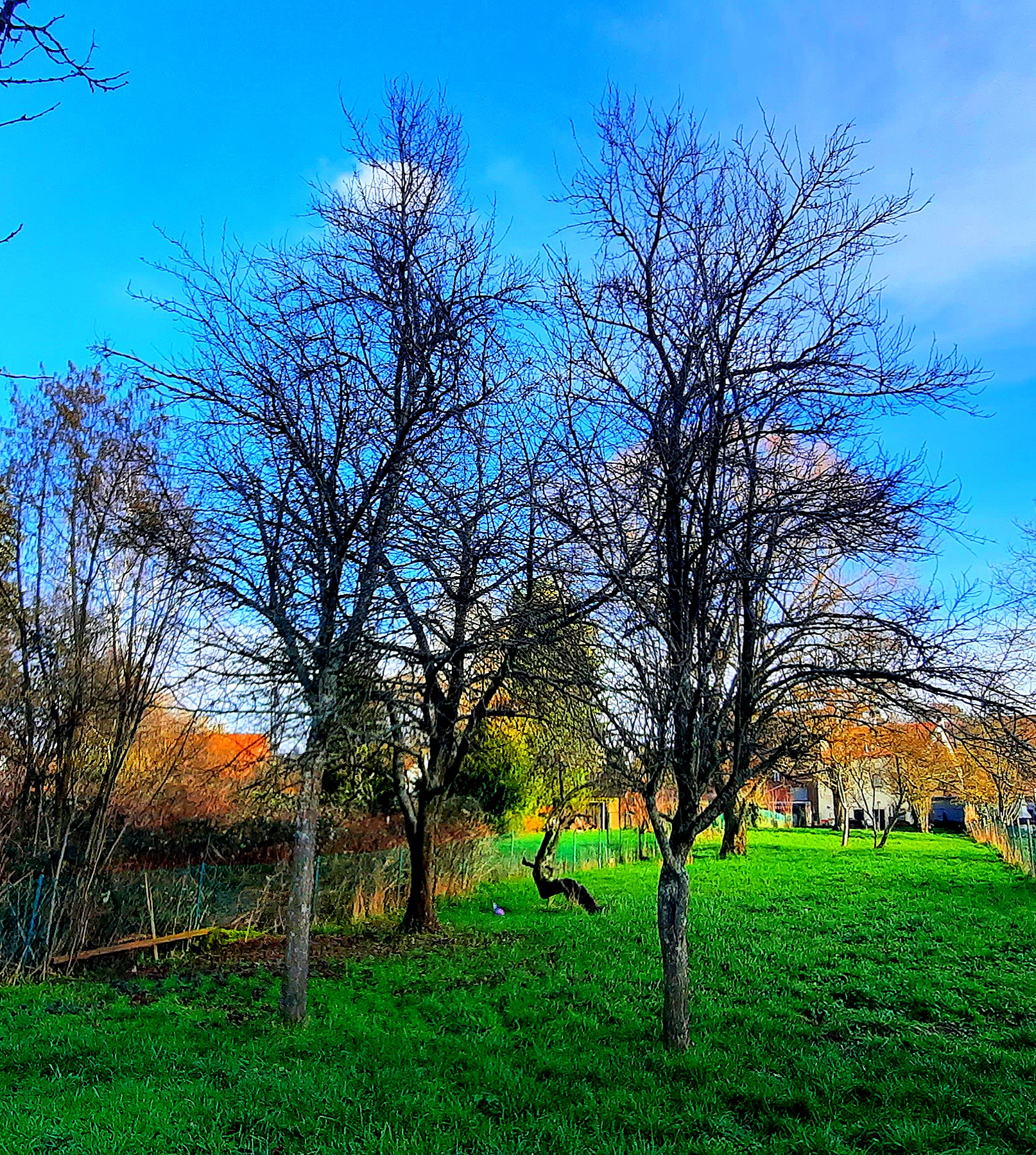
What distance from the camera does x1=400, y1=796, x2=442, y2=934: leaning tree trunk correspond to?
12695 mm

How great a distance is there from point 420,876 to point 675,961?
713 centimetres

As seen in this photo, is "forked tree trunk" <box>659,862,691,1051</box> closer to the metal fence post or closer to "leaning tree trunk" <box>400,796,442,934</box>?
"leaning tree trunk" <box>400,796,442,934</box>

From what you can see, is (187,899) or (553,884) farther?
(553,884)

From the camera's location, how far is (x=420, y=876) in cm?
1282

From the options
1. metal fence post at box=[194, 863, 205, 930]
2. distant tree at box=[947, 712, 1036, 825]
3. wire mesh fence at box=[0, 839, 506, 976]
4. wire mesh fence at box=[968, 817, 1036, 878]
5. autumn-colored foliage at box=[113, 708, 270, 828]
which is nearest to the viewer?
distant tree at box=[947, 712, 1036, 825]

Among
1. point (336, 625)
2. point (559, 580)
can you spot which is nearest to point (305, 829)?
point (336, 625)

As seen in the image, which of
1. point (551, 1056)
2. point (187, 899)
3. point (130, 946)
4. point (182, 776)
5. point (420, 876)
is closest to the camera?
point (551, 1056)

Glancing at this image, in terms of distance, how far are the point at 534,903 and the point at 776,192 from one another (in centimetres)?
1362

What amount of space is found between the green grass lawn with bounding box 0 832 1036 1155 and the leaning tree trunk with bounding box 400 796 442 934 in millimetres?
1110

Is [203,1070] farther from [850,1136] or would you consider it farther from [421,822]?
[421,822]

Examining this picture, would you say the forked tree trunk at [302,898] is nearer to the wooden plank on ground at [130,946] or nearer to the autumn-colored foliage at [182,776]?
the autumn-colored foliage at [182,776]

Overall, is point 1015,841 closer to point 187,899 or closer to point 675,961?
point 675,961

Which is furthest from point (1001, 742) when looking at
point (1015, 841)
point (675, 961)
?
point (1015, 841)

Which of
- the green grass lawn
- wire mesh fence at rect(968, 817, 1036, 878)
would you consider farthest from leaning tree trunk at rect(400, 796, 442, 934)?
wire mesh fence at rect(968, 817, 1036, 878)
